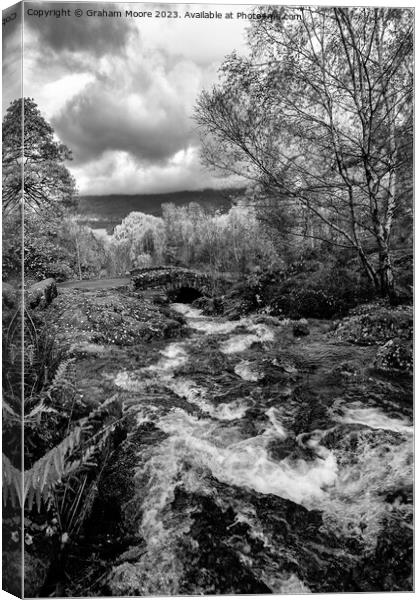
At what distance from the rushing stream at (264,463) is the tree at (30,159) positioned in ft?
4.69

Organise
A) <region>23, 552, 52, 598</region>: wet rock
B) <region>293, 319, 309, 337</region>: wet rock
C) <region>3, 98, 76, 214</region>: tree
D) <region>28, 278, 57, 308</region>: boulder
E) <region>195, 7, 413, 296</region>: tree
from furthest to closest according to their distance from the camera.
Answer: <region>293, 319, 309, 337</region>: wet rock
<region>195, 7, 413, 296</region>: tree
<region>28, 278, 57, 308</region>: boulder
<region>3, 98, 76, 214</region>: tree
<region>23, 552, 52, 598</region>: wet rock

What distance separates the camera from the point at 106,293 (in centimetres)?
388

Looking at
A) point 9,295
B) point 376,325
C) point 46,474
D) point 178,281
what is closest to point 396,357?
point 376,325

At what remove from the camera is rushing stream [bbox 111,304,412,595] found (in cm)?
321

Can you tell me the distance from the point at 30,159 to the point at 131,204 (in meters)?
0.84

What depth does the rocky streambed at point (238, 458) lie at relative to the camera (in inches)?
126

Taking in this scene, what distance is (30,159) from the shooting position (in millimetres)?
Answer: 3416

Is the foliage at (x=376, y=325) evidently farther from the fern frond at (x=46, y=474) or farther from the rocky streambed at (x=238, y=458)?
the fern frond at (x=46, y=474)

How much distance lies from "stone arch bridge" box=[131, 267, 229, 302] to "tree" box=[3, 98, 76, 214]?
93cm

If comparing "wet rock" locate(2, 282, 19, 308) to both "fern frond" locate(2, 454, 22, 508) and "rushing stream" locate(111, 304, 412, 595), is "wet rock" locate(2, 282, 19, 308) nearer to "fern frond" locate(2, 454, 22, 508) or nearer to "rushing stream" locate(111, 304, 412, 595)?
"rushing stream" locate(111, 304, 412, 595)

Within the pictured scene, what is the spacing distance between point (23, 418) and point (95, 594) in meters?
1.35

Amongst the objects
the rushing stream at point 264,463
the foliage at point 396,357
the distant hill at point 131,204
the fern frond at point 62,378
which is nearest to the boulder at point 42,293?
the fern frond at point 62,378

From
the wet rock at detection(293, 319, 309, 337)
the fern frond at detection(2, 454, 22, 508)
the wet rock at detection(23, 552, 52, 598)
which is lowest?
the wet rock at detection(23, 552, 52, 598)

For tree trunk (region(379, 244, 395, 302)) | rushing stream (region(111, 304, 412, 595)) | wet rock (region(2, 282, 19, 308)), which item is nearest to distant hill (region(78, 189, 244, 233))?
wet rock (region(2, 282, 19, 308))
